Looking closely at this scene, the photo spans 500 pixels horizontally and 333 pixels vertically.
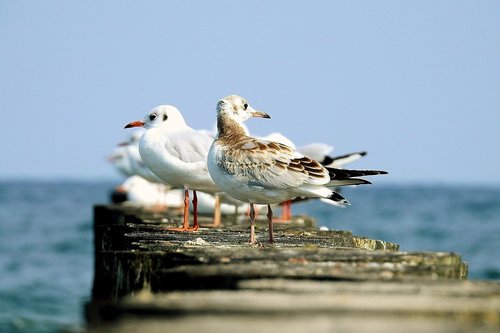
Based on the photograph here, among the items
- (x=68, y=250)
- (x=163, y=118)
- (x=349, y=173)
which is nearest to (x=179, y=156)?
(x=163, y=118)

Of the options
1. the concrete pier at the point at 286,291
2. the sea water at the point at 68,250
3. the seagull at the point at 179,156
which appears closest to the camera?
the concrete pier at the point at 286,291

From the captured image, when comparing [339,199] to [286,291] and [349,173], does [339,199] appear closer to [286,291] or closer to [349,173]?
[349,173]

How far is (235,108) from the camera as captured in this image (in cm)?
763

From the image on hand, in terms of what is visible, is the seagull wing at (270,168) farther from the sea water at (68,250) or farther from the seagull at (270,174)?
the sea water at (68,250)

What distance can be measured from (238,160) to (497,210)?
1864 inches

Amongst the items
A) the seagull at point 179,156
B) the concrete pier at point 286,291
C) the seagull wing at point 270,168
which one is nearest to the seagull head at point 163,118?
the seagull at point 179,156

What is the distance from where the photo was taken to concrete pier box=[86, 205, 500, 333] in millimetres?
2990

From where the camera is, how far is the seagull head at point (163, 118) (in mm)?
9047

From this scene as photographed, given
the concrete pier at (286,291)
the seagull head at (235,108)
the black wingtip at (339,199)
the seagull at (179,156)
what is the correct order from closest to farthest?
the concrete pier at (286,291) → the black wingtip at (339,199) → the seagull head at (235,108) → the seagull at (179,156)

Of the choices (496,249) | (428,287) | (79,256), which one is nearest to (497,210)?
(496,249)

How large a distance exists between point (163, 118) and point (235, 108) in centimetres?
155

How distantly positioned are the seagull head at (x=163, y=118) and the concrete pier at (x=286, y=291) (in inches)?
113

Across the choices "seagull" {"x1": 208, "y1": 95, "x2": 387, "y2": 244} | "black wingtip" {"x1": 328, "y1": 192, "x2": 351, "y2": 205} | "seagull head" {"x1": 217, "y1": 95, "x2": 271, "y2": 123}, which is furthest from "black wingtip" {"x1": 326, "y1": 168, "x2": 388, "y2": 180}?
"seagull head" {"x1": 217, "y1": 95, "x2": 271, "y2": 123}

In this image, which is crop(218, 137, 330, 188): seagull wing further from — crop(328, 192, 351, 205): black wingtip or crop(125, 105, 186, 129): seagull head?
crop(125, 105, 186, 129): seagull head
